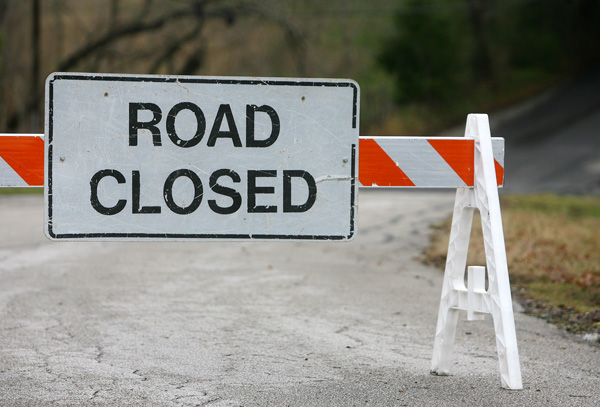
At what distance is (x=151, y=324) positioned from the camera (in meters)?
6.22

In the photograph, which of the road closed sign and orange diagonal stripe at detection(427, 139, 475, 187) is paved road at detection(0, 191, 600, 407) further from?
orange diagonal stripe at detection(427, 139, 475, 187)

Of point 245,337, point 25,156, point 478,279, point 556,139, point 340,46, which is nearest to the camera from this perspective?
point 25,156

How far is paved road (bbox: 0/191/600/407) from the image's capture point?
444 cm

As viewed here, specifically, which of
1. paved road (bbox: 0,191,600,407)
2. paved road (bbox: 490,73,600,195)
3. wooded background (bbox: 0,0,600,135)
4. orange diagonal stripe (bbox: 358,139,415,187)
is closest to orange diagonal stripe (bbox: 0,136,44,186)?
paved road (bbox: 0,191,600,407)

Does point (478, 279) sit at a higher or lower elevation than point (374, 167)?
lower

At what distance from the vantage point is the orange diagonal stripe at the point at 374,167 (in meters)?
4.44

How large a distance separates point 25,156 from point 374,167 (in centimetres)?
182

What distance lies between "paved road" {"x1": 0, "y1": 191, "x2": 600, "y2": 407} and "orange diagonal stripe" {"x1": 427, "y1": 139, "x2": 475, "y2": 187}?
1167 mm

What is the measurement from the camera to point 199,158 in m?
4.32

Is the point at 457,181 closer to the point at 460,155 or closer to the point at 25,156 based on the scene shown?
the point at 460,155

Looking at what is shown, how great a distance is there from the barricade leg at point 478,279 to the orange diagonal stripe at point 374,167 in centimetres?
40

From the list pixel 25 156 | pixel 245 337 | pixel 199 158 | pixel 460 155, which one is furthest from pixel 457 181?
pixel 25 156

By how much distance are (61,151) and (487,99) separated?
111 ft

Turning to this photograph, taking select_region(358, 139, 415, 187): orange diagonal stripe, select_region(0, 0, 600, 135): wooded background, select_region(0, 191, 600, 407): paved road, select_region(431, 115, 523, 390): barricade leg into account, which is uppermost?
select_region(0, 0, 600, 135): wooded background
